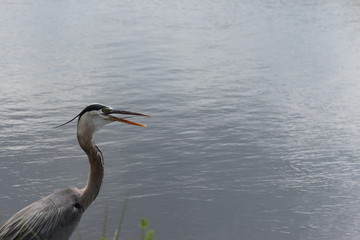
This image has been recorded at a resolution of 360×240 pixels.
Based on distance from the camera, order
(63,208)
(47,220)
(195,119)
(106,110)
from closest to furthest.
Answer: (47,220) → (63,208) → (106,110) → (195,119)

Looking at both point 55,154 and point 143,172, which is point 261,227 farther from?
point 55,154

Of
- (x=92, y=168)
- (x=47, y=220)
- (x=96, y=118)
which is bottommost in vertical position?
(x=47, y=220)

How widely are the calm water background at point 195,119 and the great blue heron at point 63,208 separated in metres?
0.80

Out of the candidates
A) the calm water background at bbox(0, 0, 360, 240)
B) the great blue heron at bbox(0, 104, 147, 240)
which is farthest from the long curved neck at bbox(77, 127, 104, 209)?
the calm water background at bbox(0, 0, 360, 240)

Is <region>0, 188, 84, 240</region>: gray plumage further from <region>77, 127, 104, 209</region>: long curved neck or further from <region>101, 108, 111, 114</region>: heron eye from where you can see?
<region>101, 108, 111, 114</region>: heron eye

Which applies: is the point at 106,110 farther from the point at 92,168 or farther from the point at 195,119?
the point at 195,119

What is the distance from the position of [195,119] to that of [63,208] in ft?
11.6

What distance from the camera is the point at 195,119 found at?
775 cm

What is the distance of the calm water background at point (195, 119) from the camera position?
18.7ft

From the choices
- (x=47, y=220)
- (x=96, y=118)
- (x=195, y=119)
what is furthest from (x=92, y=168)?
(x=195, y=119)

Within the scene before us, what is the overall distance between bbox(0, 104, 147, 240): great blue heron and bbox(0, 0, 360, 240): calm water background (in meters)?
0.80

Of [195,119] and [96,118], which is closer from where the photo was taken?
[96,118]

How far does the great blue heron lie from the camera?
4176mm

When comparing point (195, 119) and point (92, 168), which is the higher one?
point (92, 168)
